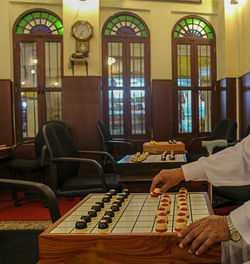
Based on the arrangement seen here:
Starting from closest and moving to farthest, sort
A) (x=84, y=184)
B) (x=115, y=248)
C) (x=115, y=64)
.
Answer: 1. (x=115, y=248)
2. (x=84, y=184)
3. (x=115, y=64)

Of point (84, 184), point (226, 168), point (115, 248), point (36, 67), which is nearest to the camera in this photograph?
point (115, 248)

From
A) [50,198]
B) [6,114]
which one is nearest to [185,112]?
[6,114]

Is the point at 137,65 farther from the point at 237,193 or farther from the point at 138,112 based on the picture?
the point at 237,193

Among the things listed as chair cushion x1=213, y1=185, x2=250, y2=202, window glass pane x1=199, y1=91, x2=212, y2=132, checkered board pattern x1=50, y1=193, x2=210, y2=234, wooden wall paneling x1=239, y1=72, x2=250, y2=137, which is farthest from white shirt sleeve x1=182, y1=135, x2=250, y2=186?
window glass pane x1=199, y1=91, x2=212, y2=132

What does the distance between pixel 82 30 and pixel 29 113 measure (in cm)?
169

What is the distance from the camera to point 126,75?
5.43 meters

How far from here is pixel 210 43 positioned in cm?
569

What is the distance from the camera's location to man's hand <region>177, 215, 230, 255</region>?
2.35ft

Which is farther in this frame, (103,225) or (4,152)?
(4,152)

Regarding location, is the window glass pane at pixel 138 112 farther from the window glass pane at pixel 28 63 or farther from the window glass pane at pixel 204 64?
the window glass pane at pixel 28 63

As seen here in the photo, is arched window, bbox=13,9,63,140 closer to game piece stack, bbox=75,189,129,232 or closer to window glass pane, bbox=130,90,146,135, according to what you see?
window glass pane, bbox=130,90,146,135

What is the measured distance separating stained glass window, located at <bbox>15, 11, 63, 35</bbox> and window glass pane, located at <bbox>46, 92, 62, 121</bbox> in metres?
1.09

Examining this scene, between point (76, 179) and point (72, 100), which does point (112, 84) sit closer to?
point (72, 100)

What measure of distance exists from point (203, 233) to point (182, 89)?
5.08 metres
